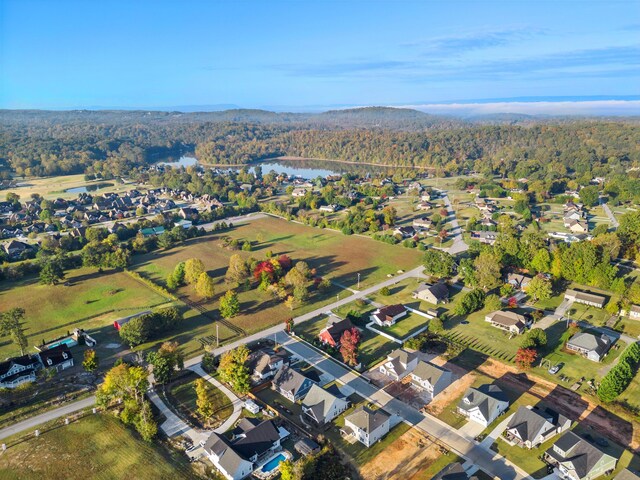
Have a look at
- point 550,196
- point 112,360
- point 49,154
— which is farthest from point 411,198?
point 49,154

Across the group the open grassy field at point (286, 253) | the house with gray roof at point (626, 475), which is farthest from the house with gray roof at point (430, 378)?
the open grassy field at point (286, 253)

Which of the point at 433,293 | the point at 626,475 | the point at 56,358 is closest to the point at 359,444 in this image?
the point at 626,475

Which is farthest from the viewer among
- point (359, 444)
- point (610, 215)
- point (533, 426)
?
point (610, 215)

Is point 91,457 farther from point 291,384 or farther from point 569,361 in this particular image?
point 569,361

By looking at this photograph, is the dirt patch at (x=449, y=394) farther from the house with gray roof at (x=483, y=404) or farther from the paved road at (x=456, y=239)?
the paved road at (x=456, y=239)

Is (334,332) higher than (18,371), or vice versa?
(334,332)

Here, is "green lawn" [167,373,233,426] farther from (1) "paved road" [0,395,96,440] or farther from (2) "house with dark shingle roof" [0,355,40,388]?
(2) "house with dark shingle roof" [0,355,40,388]
